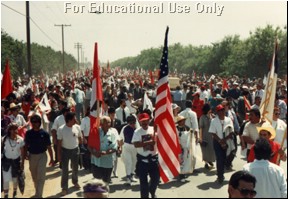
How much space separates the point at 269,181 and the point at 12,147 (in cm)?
496

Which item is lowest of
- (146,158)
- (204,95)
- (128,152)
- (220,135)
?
(128,152)

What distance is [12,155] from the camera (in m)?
8.20

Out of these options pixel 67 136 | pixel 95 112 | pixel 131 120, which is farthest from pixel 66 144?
pixel 131 120

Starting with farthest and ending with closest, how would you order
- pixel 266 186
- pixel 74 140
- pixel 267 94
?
pixel 74 140 < pixel 267 94 < pixel 266 186

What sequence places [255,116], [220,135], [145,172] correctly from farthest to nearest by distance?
[220,135]
[255,116]
[145,172]

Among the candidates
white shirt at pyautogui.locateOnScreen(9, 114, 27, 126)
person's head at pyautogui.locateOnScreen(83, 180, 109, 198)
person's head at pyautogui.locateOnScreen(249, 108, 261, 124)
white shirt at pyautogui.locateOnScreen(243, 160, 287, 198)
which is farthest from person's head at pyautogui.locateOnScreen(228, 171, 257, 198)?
white shirt at pyautogui.locateOnScreen(9, 114, 27, 126)

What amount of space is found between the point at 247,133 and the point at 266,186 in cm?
303

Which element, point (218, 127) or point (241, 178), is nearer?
point (241, 178)

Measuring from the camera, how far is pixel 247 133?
797 cm

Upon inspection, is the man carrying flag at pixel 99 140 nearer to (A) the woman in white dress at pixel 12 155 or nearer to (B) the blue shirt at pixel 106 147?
(B) the blue shirt at pixel 106 147

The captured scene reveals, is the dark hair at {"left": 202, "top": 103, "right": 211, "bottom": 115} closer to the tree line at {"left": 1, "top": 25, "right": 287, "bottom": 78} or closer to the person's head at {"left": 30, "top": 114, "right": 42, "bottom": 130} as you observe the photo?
the person's head at {"left": 30, "top": 114, "right": 42, "bottom": 130}

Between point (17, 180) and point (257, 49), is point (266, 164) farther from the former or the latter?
point (257, 49)

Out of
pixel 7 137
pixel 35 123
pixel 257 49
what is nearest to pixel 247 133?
pixel 35 123

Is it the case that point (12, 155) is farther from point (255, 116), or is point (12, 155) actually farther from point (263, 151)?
point (263, 151)
